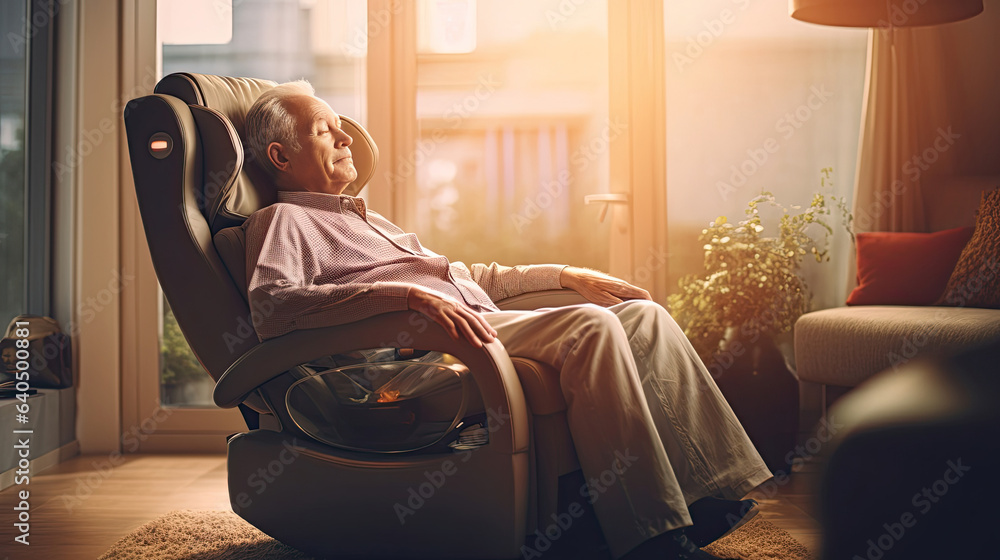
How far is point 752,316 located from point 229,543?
1687mm

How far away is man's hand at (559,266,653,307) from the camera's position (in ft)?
5.97

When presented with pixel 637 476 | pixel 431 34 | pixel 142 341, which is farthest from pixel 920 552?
pixel 142 341

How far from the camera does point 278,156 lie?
1.79 metres

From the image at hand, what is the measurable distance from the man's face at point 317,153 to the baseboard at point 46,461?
135cm

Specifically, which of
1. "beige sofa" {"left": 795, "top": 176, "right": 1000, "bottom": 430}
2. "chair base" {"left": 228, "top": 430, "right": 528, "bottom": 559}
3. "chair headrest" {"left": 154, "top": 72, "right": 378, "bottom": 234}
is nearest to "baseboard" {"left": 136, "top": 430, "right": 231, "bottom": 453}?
"chair headrest" {"left": 154, "top": 72, "right": 378, "bottom": 234}

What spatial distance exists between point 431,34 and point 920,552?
2722mm

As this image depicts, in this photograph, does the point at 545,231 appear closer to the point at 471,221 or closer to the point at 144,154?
the point at 471,221

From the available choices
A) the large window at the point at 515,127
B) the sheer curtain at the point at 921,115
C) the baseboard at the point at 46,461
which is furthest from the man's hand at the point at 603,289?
the baseboard at the point at 46,461

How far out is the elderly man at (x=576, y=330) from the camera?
1281 millimetres

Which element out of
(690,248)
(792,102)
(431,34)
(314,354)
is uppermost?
(431,34)

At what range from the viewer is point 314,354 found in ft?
4.33

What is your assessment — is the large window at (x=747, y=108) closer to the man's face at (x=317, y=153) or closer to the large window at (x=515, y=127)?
the large window at (x=515, y=127)

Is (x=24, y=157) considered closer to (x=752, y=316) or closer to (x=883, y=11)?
(x=752, y=316)

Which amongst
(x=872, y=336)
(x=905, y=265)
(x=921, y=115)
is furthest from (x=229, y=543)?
(x=921, y=115)
